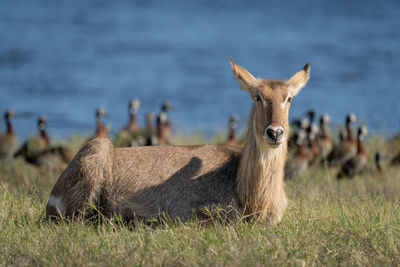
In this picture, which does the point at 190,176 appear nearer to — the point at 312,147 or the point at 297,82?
the point at 297,82

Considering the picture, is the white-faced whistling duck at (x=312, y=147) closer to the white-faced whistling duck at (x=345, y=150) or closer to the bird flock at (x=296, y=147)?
the bird flock at (x=296, y=147)

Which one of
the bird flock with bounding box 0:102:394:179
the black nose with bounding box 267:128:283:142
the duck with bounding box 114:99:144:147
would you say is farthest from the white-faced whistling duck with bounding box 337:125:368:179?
the black nose with bounding box 267:128:283:142

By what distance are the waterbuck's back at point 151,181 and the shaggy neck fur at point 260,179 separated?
0.59 ft

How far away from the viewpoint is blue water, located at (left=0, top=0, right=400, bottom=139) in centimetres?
2400

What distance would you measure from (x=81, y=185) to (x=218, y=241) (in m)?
1.82

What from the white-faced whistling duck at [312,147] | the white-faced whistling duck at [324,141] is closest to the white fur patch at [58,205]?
the white-faced whistling duck at [312,147]

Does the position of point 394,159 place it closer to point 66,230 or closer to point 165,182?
point 165,182

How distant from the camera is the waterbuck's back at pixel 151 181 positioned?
6.75 m

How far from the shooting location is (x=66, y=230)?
6.14m

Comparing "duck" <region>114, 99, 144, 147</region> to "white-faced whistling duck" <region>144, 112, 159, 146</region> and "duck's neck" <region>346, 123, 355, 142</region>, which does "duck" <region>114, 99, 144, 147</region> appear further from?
"duck's neck" <region>346, 123, 355, 142</region>

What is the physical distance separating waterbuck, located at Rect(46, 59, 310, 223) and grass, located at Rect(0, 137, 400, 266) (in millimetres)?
211

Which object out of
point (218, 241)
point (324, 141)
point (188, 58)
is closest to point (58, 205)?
point (218, 241)

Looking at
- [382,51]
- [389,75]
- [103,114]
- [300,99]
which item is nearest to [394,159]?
[103,114]

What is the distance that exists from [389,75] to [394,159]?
1830cm
